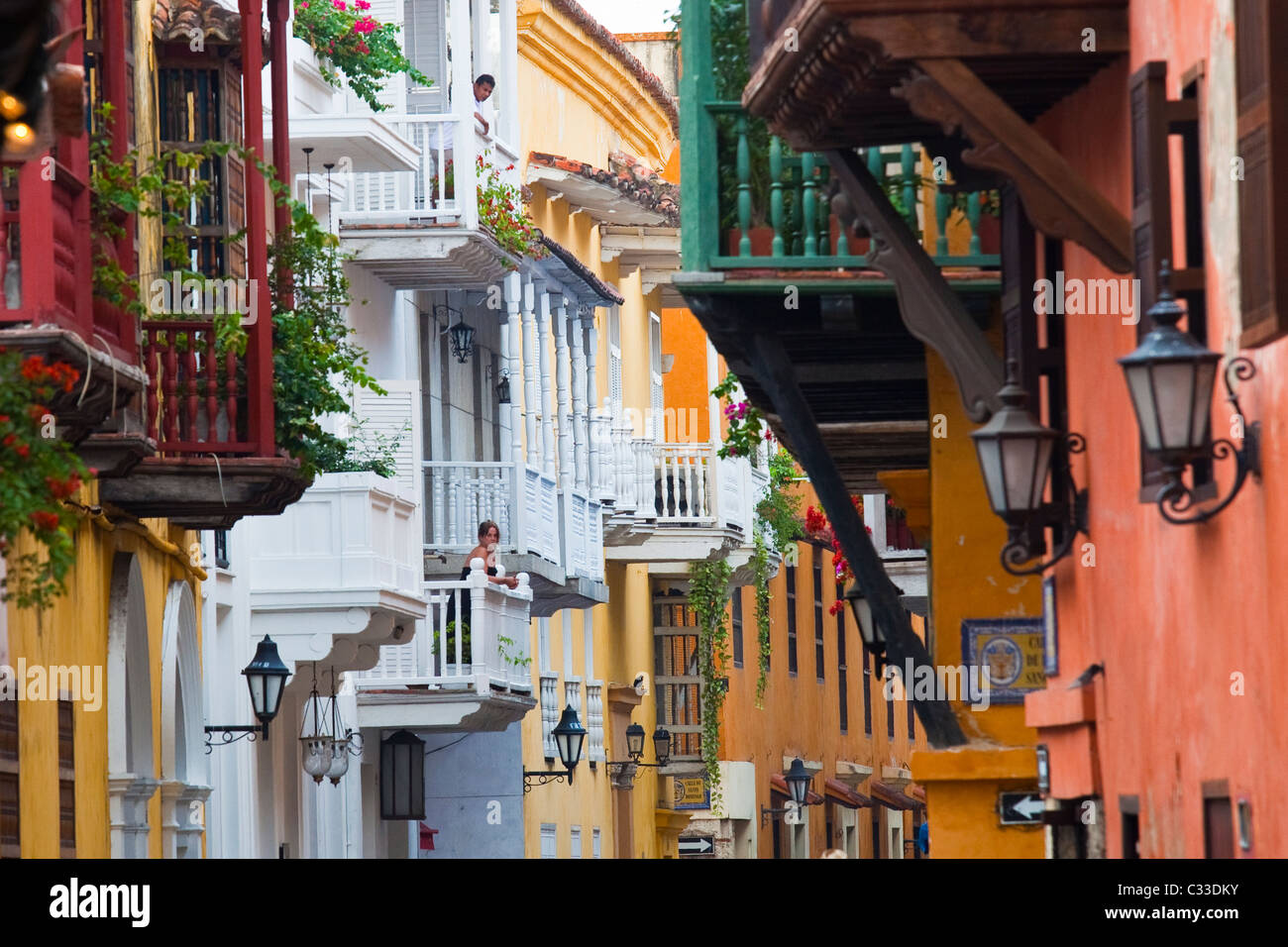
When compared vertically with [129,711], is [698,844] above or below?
below

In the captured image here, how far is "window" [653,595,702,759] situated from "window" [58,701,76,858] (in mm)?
21397

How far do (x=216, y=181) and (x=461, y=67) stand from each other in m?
7.70

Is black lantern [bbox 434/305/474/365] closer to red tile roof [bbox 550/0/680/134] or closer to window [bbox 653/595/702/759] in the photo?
red tile roof [bbox 550/0/680/134]

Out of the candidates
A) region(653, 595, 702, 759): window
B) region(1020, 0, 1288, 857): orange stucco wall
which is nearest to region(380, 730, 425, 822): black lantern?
region(653, 595, 702, 759): window

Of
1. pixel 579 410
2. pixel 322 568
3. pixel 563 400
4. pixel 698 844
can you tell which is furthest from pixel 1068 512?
pixel 698 844

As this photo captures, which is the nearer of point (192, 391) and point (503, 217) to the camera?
point (192, 391)

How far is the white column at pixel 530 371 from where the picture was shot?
91.1ft

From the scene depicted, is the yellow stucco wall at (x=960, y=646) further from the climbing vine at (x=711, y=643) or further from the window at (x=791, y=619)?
the window at (x=791, y=619)

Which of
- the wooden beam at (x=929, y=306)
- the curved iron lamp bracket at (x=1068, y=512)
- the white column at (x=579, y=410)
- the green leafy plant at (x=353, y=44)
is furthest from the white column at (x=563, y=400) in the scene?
the curved iron lamp bracket at (x=1068, y=512)

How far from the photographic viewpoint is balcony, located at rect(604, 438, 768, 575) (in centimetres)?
3206

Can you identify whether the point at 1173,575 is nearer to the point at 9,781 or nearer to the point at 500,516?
the point at 9,781

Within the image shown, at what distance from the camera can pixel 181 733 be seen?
18.6 m

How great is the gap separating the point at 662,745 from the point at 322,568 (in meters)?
15.2

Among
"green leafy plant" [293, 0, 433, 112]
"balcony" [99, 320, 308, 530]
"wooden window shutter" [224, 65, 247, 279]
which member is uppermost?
"green leafy plant" [293, 0, 433, 112]
